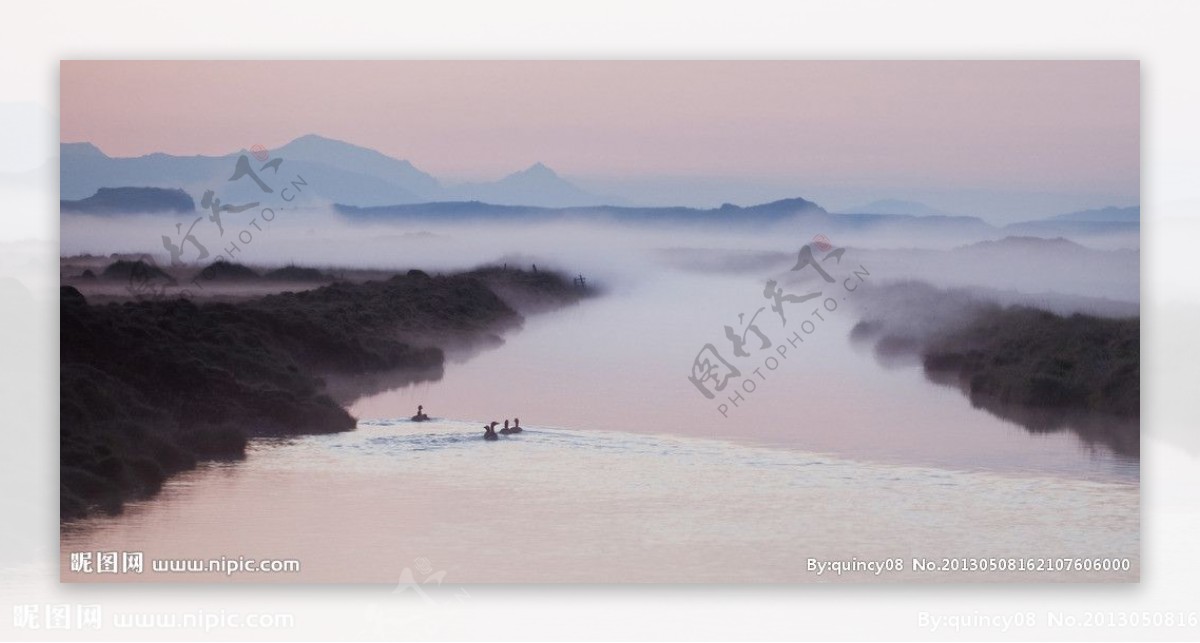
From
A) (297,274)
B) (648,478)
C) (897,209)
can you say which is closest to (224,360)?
(297,274)

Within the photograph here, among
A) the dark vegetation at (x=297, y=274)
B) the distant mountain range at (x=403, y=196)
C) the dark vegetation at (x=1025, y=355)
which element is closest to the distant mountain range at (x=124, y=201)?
the distant mountain range at (x=403, y=196)

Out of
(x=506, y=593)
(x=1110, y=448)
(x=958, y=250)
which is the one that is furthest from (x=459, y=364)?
(x=1110, y=448)

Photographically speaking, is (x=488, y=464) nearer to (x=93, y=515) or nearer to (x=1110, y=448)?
(x=93, y=515)

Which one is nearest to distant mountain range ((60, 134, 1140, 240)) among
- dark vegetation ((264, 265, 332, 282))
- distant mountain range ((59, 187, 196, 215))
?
distant mountain range ((59, 187, 196, 215))

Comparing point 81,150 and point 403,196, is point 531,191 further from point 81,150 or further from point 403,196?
point 81,150

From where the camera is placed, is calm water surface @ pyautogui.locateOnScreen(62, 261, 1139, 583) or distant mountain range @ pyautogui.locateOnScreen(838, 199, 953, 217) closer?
calm water surface @ pyautogui.locateOnScreen(62, 261, 1139, 583)

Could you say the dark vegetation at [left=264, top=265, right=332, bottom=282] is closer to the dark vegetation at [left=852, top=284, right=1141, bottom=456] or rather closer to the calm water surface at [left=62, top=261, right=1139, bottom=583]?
the calm water surface at [left=62, top=261, right=1139, bottom=583]
